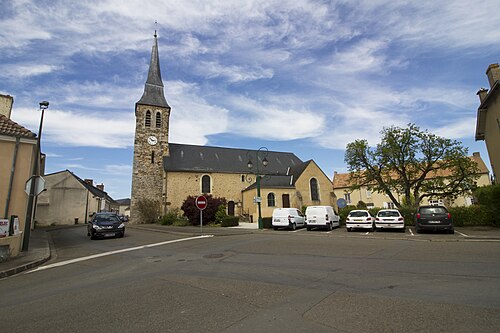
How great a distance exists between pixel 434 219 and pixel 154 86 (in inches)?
1433

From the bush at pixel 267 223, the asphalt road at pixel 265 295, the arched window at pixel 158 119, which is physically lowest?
the asphalt road at pixel 265 295

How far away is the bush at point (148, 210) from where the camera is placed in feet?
111

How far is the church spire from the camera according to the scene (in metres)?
37.9

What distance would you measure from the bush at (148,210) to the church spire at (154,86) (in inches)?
522

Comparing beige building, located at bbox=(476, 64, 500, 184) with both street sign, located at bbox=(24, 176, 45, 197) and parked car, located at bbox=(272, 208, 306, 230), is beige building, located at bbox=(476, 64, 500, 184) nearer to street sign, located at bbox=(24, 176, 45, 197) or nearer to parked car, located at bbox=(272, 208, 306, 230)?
parked car, located at bbox=(272, 208, 306, 230)

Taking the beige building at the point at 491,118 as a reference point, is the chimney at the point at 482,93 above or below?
above

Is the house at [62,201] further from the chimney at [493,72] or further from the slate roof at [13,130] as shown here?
the chimney at [493,72]

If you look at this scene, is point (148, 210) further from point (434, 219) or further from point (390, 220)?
point (434, 219)

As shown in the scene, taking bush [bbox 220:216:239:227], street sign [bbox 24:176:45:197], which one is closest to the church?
bush [bbox 220:216:239:227]

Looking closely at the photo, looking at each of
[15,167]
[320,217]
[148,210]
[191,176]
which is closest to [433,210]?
[320,217]

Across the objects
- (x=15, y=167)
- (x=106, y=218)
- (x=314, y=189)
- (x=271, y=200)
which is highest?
(x=314, y=189)

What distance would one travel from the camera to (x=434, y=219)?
14.7m

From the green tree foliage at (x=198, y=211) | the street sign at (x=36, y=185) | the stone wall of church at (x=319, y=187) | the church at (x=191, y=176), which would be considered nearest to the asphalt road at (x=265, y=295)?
the street sign at (x=36, y=185)

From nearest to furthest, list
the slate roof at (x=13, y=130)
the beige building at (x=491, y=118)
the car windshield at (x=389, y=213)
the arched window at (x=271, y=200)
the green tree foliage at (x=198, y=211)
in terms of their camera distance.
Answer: the slate roof at (x=13, y=130), the car windshield at (x=389, y=213), the beige building at (x=491, y=118), the green tree foliage at (x=198, y=211), the arched window at (x=271, y=200)
